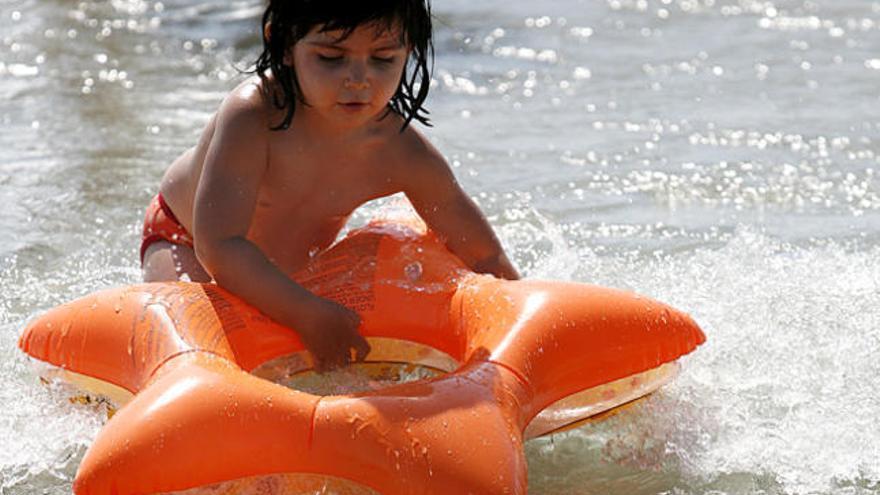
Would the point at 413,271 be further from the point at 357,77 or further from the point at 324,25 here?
the point at 324,25

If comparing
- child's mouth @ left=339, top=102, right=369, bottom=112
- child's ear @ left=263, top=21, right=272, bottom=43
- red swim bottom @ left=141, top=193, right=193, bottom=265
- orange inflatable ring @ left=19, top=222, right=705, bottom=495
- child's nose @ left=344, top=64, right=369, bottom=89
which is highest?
child's ear @ left=263, top=21, right=272, bottom=43

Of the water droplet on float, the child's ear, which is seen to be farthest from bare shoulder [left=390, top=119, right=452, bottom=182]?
the child's ear

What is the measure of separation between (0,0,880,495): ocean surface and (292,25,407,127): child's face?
2.72ft

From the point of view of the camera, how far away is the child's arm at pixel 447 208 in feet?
10.5

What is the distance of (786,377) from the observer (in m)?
3.28

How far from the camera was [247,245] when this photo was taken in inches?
115

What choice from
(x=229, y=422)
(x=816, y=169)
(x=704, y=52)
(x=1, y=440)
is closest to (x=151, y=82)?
(x=704, y=52)

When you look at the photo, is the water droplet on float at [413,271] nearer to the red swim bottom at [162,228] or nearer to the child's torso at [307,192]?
the child's torso at [307,192]

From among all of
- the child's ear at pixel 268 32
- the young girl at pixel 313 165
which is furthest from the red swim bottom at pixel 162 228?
the child's ear at pixel 268 32

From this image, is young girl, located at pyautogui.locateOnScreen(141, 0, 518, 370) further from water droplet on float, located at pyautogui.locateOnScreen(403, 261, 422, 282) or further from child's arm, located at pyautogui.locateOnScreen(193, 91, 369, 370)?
water droplet on float, located at pyautogui.locateOnScreen(403, 261, 422, 282)

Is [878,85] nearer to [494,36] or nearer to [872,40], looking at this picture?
[872,40]

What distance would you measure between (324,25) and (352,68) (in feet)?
0.33

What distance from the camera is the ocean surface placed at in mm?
2982

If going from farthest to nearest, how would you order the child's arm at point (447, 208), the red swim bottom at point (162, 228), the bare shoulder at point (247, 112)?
the red swim bottom at point (162, 228), the child's arm at point (447, 208), the bare shoulder at point (247, 112)
